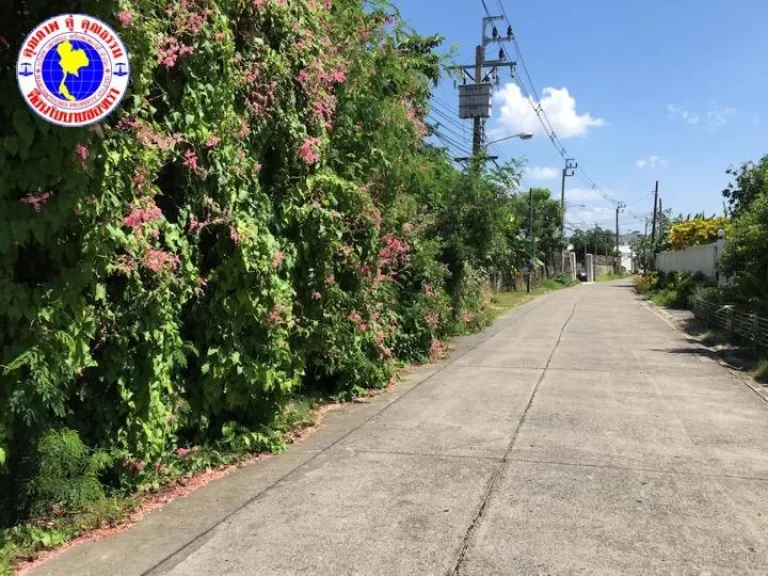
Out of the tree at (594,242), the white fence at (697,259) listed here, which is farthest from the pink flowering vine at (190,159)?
the tree at (594,242)

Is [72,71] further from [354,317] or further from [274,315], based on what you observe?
[354,317]

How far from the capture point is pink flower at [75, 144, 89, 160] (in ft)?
13.2

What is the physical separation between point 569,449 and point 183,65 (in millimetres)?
4931

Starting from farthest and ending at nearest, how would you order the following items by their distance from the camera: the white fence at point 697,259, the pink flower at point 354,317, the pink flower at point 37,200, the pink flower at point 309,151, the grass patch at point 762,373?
1. the white fence at point 697,259
2. the grass patch at point 762,373
3. the pink flower at point 354,317
4. the pink flower at point 309,151
5. the pink flower at point 37,200

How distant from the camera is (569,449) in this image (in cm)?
659

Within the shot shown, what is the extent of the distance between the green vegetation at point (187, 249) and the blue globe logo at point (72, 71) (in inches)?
8.9

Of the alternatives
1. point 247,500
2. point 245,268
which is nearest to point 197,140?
point 245,268

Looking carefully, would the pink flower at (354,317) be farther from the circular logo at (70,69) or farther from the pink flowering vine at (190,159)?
the circular logo at (70,69)

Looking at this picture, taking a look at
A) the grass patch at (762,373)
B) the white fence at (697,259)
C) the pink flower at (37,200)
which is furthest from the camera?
the white fence at (697,259)

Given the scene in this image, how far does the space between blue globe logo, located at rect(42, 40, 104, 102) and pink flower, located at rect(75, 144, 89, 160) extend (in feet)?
0.89

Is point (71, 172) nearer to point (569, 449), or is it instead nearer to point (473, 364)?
point (569, 449)

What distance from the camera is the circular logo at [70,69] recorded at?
152 inches

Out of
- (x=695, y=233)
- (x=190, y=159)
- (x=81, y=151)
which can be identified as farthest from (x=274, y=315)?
(x=695, y=233)

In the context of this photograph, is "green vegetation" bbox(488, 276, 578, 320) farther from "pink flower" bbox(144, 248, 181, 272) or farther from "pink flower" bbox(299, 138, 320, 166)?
"pink flower" bbox(144, 248, 181, 272)
